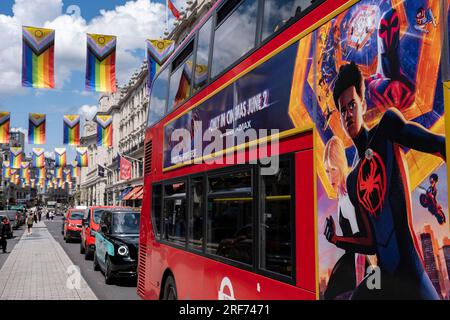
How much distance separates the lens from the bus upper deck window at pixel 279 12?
393cm

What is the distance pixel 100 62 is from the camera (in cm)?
1923

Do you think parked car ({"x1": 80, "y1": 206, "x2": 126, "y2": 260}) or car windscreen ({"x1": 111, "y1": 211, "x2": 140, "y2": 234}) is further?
parked car ({"x1": 80, "y1": 206, "x2": 126, "y2": 260})

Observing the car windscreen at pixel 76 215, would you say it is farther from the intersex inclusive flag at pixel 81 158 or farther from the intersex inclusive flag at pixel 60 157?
the intersex inclusive flag at pixel 60 157

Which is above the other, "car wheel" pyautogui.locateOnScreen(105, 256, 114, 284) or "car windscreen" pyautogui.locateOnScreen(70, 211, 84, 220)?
"car windscreen" pyautogui.locateOnScreen(70, 211, 84, 220)

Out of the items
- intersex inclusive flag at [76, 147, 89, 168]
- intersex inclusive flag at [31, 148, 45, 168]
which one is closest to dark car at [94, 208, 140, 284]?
intersex inclusive flag at [76, 147, 89, 168]

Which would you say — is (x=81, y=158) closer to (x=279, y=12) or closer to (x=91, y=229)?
(x=91, y=229)

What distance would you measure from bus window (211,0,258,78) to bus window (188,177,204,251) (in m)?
1.38

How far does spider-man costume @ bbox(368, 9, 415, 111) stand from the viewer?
259 cm

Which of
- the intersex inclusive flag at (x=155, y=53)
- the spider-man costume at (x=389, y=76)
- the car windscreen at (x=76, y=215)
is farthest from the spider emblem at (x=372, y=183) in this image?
the car windscreen at (x=76, y=215)

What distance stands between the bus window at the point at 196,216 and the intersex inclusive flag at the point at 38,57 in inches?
571

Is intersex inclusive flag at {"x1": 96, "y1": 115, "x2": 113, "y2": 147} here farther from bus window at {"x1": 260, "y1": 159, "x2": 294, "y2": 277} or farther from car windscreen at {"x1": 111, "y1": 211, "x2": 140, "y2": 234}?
bus window at {"x1": 260, "y1": 159, "x2": 294, "y2": 277}

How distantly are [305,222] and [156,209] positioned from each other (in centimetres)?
484

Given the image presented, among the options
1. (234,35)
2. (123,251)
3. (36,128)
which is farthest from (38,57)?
(234,35)

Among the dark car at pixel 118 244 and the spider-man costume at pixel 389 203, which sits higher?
the spider-man costume at pixel 389 203
